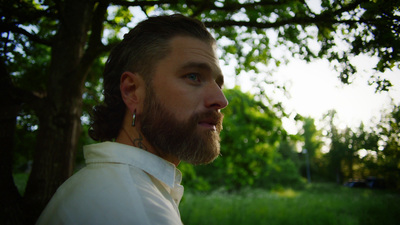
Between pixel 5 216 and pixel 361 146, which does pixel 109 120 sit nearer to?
pixel 5 216

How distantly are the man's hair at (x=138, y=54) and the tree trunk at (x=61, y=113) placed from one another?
1.48 metres

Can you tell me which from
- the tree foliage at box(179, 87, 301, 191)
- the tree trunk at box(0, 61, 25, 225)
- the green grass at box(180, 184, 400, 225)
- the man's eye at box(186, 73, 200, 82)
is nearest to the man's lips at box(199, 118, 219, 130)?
the man's eye at box(186, 73, 200, 82)

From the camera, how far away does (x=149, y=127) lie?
1.65 m

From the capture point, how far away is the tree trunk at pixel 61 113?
3033mm

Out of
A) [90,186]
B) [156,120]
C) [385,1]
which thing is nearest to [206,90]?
[156,120]

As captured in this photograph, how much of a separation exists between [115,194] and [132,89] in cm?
92

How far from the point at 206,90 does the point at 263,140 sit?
7.25 metres

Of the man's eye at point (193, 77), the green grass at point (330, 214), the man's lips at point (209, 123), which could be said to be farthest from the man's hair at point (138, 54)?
the green grass at point (330, 214)

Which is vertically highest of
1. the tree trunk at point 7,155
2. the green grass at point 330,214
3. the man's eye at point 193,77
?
the man's eye at point 193,77

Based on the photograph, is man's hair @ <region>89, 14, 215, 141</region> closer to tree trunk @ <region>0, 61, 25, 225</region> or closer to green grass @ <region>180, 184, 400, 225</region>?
tree trunk @ <region>0, 61, 25, 225</region>

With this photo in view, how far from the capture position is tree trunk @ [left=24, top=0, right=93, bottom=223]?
3.03 metres

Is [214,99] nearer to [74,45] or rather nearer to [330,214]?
[74,45]

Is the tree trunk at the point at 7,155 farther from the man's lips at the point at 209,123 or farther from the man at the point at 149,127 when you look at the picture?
the man's lips at the point at 209,123

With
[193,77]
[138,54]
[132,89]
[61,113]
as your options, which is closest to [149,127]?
[132,89]
